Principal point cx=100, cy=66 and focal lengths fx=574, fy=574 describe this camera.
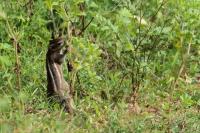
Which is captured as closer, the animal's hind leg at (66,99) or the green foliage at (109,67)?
the green foliage at (109,67)

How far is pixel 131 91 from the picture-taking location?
4449 millimetres

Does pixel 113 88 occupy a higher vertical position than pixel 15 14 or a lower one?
lower

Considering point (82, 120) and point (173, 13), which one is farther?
point (173, 13)

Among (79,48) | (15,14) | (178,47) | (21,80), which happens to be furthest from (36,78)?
(178,47)

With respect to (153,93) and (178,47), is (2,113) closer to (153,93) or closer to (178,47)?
(153,93)

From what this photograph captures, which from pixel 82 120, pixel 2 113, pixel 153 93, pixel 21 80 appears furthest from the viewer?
pixel 153 93

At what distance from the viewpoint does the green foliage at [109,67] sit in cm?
382

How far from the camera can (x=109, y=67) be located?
4859 mm

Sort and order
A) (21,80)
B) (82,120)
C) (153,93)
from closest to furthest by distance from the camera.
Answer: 1. (82,120)
2. (21,80)
3. (153,93)

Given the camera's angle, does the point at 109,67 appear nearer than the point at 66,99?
No

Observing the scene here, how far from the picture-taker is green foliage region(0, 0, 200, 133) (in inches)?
150

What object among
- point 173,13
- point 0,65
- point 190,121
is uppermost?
point 173,13

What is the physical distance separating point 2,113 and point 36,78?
0.78 m

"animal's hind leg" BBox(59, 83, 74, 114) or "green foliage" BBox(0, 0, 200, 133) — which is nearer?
"green foliage" BBox(0, 0, 200, 133)
